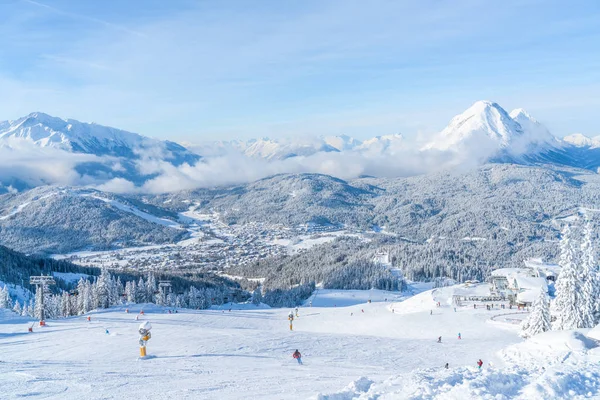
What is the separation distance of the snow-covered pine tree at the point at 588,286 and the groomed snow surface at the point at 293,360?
274 inches

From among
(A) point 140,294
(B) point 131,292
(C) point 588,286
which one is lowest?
(A) point 140,294

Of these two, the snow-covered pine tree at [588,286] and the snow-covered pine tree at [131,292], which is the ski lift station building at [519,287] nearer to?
the snow-covered pine tree at [588,286]

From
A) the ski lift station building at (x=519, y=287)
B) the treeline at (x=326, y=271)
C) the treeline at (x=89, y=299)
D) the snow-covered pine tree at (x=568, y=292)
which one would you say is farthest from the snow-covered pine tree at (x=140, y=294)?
the snow-covered pine tree at (x=568, y=292)

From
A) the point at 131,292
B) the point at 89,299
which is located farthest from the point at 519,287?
the point at 89,299

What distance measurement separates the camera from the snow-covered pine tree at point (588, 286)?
142 feet

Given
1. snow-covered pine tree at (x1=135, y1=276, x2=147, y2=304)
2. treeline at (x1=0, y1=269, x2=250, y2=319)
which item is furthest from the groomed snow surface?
snow-covered pine tree at (x1=135, y1=276, x2=147, y2=304)

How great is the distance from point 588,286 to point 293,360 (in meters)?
29.9

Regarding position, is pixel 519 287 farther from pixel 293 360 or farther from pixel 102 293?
pixel 102 293

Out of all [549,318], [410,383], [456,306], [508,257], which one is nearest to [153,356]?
[410,383]

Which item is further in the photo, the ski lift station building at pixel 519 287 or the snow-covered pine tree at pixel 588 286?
the ski lift station building at pixel 519 287

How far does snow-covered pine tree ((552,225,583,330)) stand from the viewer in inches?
1721

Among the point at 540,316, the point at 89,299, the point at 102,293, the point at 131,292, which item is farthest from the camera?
the point at 131,292

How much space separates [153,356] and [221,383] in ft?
32.0

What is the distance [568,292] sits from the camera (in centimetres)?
4444
